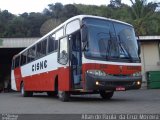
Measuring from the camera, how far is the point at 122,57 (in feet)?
49.4

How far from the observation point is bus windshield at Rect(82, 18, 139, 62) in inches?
571

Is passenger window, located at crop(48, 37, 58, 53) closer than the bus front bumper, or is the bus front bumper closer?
the bus front bumper

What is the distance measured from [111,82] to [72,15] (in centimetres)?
6713

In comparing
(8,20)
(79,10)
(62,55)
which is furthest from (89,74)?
(8,20)

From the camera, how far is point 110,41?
1502cm

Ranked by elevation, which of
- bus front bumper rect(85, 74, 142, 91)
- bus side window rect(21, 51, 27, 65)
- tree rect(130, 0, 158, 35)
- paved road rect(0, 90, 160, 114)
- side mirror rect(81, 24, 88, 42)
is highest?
tree rect(130, 0, 158, 35)

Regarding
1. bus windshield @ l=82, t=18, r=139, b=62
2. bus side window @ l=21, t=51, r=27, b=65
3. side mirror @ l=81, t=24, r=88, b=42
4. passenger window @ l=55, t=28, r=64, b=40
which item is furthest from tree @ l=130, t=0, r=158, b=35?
side mirror @ l=81, t=24, r=88, b=42

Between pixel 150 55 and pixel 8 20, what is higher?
pixel 8 20

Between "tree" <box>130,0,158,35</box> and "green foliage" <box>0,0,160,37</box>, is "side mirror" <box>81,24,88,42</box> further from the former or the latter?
"tree" <box>130,0,158,35</box>

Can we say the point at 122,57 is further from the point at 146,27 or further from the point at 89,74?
the point at 146,27

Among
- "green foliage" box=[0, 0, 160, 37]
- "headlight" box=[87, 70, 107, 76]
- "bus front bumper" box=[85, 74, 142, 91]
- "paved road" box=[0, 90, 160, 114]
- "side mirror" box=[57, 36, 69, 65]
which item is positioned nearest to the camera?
"paved road" box=[0, 90, 160, 114]

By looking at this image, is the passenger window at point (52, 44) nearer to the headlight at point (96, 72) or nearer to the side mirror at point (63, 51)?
the side mirror at point (63, 51)

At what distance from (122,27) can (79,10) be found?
61472mm

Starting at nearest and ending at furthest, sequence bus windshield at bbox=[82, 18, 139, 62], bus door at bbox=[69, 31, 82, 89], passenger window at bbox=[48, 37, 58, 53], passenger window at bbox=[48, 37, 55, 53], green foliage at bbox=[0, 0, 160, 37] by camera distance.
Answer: bus windshield at bbox=[82, 18, 139, 62], bus door at bbox=[69, 31, 82, 89], passenger window at bbox=[48, 37, 58, 53], passenger window at bbox=[48, 37, 55, 53], green foliage at bbox=[0, 0, 160, 37]
